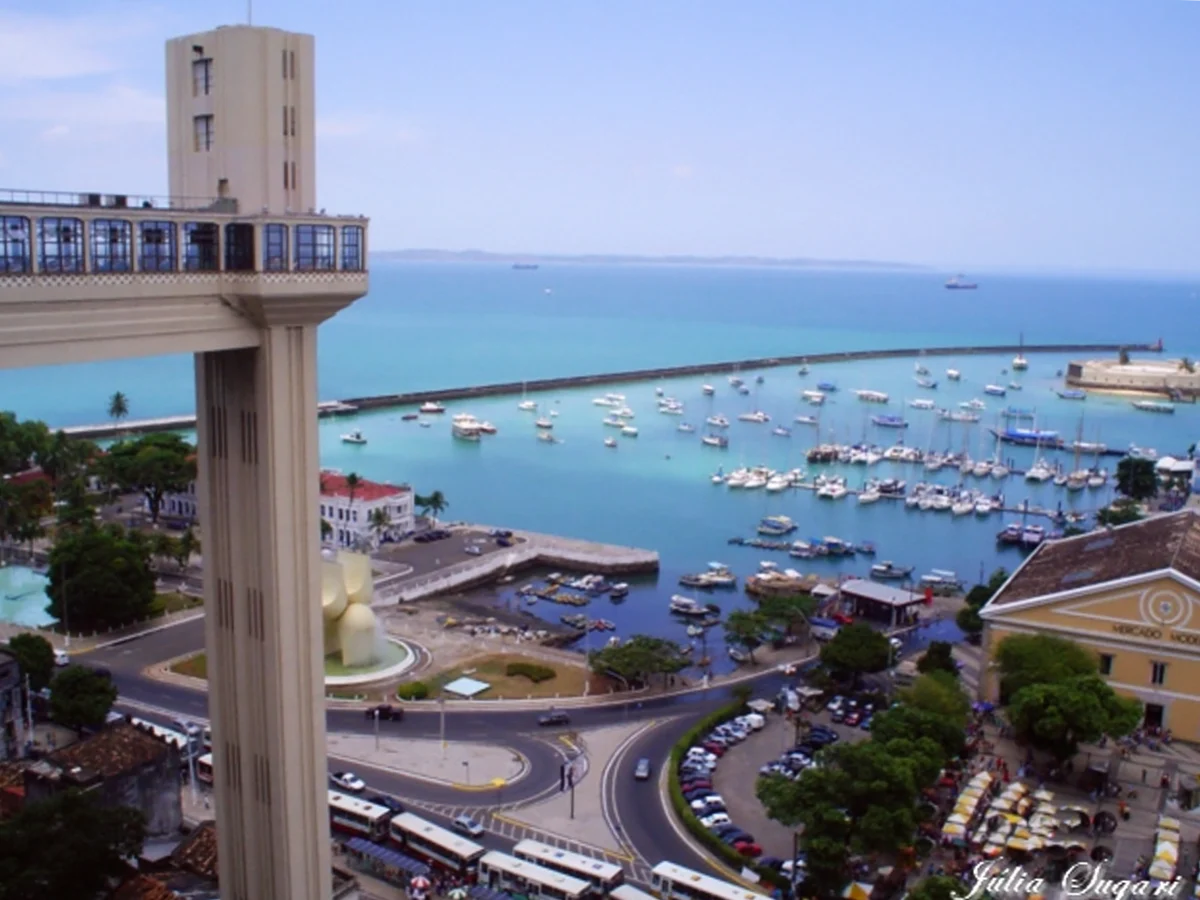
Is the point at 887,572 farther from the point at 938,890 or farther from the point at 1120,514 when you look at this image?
the point at 938,890

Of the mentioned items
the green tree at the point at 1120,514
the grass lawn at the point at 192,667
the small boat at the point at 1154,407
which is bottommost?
the grass lawn at the point at 192,667

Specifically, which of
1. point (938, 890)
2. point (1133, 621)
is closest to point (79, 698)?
point (938, 890)

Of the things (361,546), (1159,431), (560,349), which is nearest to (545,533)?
(361,546)

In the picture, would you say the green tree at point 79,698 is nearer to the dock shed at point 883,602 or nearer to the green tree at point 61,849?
the green tree at point 61,849

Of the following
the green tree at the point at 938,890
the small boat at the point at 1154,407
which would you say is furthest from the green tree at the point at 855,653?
the small boat at the point at 1154,407

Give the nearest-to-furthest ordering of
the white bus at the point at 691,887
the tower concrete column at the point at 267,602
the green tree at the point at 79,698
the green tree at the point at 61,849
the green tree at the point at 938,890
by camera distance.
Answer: the tower concrete column at the point at 267,602
the green tree at the point at 61,849
the green tree at the point at 938,890
the white bus at the point at 691,887
the green tree at the point at 79,698

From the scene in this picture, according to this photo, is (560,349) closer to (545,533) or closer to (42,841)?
(545,533)

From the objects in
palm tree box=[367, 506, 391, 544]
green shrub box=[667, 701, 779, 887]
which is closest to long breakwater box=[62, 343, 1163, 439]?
palm tree box=[367, 506, 391, 544]
